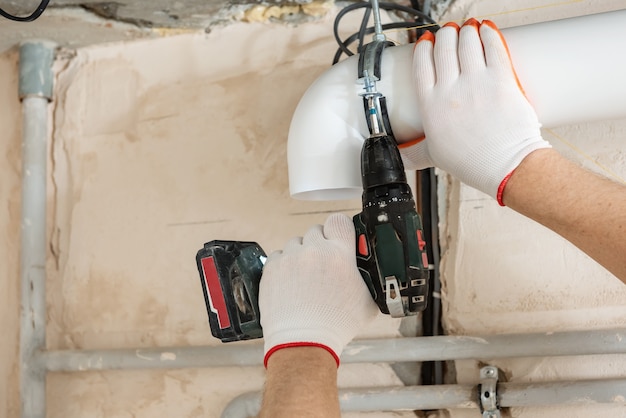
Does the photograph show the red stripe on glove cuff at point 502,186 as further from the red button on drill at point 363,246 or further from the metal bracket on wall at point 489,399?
the metal bracket on wall at point 489,399

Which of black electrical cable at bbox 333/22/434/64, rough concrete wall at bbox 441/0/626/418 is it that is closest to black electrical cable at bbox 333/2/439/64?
black electrical cable at bbox 333/22/434/64

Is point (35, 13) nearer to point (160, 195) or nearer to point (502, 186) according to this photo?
point (160, 195)

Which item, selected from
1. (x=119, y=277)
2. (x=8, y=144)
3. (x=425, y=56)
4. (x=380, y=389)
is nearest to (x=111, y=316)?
(x=119, y=277)

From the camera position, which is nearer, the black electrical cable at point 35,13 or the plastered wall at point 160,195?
the black electrical cable at point 35,13

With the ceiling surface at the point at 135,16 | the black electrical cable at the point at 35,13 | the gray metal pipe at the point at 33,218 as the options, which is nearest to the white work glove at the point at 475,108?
the ceiling surface at the point at 135,16

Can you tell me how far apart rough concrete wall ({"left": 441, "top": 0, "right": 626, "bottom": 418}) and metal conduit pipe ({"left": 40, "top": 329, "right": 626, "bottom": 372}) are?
58 mm

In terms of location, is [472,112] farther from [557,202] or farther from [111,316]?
[111,316]

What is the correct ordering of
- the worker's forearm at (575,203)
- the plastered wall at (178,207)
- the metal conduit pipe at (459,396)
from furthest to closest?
the plastered wall at (178,207) → the metal conduit pipe at (459,396) → the worker's forearm at (575,203)

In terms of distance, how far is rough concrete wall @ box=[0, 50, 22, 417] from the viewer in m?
1.30

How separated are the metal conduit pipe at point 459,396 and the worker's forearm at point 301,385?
297 mm

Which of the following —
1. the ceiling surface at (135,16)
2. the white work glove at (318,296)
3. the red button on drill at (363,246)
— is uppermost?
the ceiling surface at (135,16)

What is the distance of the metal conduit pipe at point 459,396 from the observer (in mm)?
977

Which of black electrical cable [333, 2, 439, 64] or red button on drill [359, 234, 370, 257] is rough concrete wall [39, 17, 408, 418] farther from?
red button on drill [359, 234, 370, 257]

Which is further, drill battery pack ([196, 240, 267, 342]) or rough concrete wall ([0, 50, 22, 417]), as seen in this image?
rough concrete wall ([0, 50, 22, 417])
